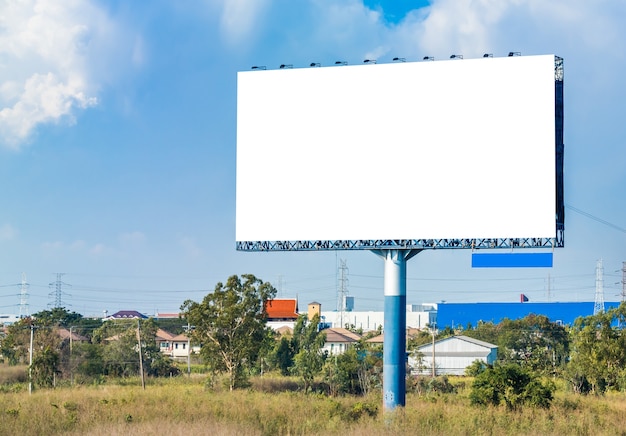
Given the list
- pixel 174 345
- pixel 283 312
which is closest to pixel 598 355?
pixel 174 345

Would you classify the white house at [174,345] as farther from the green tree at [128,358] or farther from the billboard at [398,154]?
the billboard at [398,154]

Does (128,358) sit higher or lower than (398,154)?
lower

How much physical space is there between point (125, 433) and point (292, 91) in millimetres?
10907

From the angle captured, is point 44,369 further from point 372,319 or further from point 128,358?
point 372,319

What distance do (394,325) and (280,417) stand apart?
185 inches

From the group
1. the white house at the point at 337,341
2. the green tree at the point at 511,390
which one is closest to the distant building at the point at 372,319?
the white house at the point at 337,341

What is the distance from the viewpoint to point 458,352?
48.7 meters

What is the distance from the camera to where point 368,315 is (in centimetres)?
9900

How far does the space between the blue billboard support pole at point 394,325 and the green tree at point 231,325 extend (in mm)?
10227

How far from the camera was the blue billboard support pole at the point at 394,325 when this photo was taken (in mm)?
21812

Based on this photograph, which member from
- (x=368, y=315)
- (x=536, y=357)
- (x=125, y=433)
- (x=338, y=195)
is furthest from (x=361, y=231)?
(x=368, y=315)

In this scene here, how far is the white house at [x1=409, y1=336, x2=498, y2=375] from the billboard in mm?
26449

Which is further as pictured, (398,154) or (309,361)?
(309,361)

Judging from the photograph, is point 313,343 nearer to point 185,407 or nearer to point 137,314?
point 185,407
